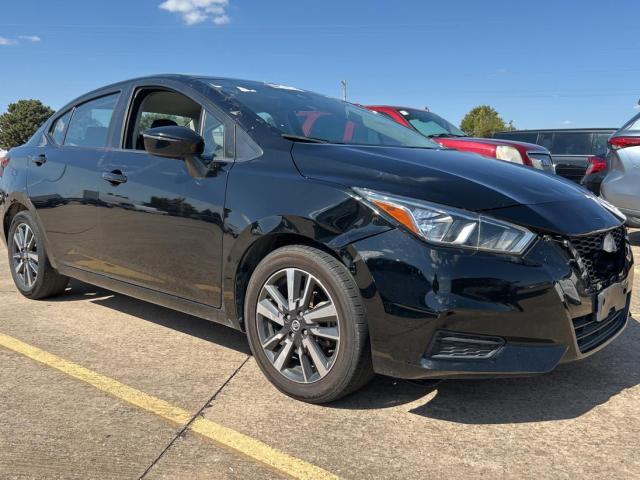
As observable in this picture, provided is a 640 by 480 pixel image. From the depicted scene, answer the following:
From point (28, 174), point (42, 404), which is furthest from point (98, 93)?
point (42, 404)

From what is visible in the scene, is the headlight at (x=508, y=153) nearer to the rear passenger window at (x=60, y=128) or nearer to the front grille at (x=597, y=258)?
the front grille at (x=597, y=258)

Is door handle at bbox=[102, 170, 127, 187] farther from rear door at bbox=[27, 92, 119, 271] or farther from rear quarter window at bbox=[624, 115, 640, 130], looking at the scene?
rear quarter window at bbox=[624, 115, 640, 130]

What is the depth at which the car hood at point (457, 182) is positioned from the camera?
Answer: 98.3 inches

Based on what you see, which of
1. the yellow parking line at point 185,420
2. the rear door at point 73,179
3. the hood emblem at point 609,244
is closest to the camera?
the yellow parking line at point 185,420

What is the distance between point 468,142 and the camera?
753cm

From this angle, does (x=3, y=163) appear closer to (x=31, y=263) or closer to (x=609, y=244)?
(x=31, y=263)

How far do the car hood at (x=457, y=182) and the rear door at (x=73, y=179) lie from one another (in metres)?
1.66

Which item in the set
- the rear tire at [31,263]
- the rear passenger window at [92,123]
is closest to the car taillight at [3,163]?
the rear tire at [31,263]

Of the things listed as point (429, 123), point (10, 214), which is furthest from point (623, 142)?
point (10, 214)

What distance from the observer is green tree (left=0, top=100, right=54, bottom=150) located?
255 feet

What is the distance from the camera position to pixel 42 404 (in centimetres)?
278

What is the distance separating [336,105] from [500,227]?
6.32 ft

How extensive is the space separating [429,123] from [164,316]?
5384mm

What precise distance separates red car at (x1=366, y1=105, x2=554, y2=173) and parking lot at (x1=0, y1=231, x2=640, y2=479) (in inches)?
155
